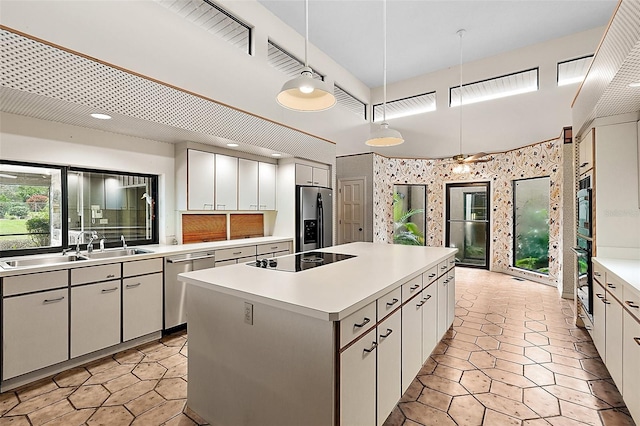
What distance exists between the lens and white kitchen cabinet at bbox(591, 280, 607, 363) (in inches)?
93.6

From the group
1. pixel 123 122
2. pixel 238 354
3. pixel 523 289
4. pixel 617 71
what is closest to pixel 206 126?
pixel 123 122

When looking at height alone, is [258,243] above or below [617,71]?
below

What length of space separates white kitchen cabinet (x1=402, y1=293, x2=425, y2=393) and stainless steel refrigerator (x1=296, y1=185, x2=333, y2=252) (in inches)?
111

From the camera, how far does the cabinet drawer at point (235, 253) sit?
3.69 meters

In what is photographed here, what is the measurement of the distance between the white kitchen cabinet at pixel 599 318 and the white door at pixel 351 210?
407 cm

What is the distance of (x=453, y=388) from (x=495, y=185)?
16.7 ft

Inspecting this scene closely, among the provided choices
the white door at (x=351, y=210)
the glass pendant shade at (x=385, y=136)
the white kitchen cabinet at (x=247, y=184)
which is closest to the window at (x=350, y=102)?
the white door at (x=351, y=210)

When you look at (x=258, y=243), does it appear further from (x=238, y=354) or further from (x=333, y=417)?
(x=333, y=417)

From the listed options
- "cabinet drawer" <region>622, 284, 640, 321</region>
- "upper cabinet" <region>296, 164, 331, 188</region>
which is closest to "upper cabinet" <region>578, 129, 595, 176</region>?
"cabinet drawer" <region>622, 284, 640, 321</region>

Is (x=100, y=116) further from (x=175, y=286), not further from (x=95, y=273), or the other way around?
(x=175, y=286)

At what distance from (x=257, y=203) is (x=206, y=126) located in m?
1.53

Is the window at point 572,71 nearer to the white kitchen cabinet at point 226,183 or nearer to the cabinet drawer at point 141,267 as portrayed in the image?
the white kitchen cabinet at point 226,183

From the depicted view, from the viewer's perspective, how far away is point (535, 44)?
17.8 feet

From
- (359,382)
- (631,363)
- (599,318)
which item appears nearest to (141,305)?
(359,382)
